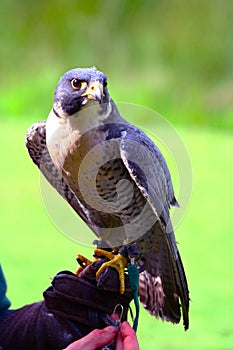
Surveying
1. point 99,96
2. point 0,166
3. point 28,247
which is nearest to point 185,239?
point 28,247

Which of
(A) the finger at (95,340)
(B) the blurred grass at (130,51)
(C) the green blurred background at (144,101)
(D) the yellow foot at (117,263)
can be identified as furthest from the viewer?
(B) the blurred grass at (130,51)

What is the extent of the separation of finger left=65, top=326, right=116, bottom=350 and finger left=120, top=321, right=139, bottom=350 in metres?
0.02

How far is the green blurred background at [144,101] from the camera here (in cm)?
284

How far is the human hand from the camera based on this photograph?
116cm

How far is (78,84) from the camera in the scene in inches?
49.5

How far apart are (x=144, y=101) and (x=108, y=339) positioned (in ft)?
14.8

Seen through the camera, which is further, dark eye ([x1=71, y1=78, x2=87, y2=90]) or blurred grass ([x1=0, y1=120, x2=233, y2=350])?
blurred grass ([x1=0, y1=120, x2=233, y2=350])

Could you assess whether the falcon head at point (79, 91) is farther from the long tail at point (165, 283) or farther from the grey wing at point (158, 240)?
the long tail at point (165, 283)

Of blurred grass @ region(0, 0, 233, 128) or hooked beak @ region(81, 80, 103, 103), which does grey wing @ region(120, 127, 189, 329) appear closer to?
hooked beak @ region(81, 80, 103, 103)

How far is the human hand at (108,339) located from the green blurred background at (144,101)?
299 millimetres

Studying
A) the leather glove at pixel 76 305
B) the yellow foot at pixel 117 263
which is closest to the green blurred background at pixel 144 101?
the yellow foot at pixel 117 263

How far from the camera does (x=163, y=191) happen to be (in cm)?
135

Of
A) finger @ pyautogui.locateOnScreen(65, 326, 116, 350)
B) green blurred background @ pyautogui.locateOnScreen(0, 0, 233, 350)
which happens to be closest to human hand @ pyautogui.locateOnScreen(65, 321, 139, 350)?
finger @ pyautogui.locateOnScreen(65, 326, 116, 350)

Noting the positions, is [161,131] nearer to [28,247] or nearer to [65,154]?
[65,154]
